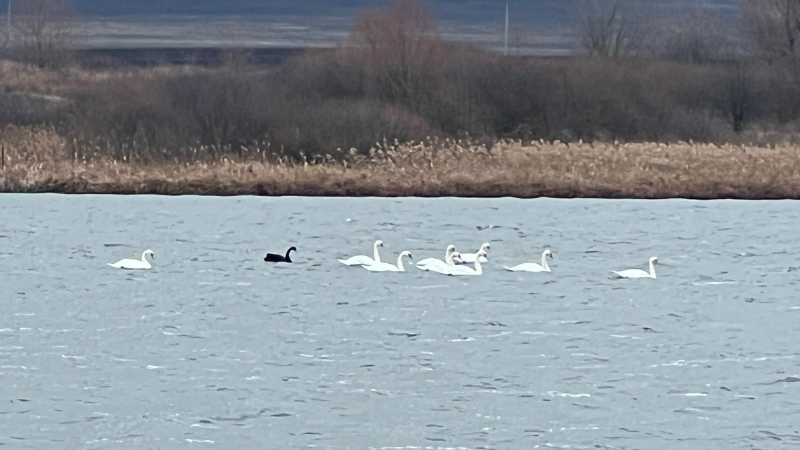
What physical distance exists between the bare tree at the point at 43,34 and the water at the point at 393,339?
32629mm

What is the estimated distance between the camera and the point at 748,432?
13.8m

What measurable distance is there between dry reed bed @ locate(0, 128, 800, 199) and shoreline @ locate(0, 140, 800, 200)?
0.02 m

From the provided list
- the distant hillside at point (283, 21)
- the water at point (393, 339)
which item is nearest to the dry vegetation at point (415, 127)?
the water at point (393, 339)

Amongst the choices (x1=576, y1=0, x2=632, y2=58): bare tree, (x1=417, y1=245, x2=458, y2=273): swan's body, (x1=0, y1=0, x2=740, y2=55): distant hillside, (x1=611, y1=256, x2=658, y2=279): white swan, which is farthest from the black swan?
(x1=0, y1=0, x2=740, y2=55): distant hillside

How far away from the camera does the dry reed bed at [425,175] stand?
33.2 meters

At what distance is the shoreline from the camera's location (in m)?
33.2

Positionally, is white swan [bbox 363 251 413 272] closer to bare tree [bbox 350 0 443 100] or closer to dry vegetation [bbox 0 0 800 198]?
dry vegetation [bbox 0 0 800 198]

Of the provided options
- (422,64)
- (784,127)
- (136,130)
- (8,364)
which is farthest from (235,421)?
(784,127)

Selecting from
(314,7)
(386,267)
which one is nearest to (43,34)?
(386,267)

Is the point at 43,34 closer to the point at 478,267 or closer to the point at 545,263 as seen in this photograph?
the point at 478,267

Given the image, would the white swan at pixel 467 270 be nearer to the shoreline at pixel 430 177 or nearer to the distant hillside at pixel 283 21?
the shoreline at pixel 430 177

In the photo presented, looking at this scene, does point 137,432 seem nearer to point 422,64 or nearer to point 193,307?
point 193,307

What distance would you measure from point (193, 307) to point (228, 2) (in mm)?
96895

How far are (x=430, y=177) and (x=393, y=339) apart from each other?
50.4 feet
